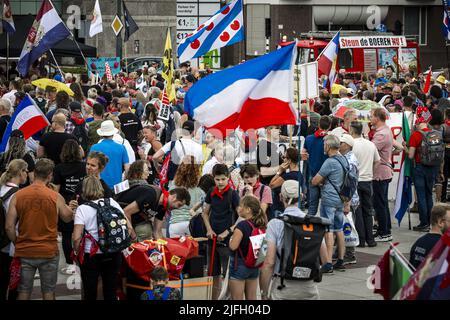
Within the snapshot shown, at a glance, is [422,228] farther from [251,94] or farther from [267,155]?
[251,94]

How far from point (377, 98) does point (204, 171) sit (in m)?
10.6

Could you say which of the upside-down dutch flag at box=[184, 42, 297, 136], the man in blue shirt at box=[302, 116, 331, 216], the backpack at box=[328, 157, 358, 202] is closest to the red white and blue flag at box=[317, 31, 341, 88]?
the man in blue shirt at box=[302, 116, 331, 216]

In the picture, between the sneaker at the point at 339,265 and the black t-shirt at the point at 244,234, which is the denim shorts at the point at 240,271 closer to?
the black t-shirt at the point at 244,234

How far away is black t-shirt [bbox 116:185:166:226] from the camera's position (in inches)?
405

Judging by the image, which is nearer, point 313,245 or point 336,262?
point 313,245

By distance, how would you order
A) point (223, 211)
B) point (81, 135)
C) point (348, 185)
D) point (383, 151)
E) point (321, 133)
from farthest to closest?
point (81, 135) < point (383, 151) < point (321, 133) < point (348, 185) < point (223, 211)

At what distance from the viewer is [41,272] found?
9672 mm

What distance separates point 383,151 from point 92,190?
6223mm

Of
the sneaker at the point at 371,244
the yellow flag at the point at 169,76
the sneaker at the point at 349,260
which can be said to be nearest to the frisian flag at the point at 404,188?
the sneaker at the point at 371,244

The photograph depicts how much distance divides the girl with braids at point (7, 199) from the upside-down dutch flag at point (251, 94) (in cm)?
202

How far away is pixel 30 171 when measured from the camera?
1238 cm

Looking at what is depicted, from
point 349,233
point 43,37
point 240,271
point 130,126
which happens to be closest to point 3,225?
point 240,271
